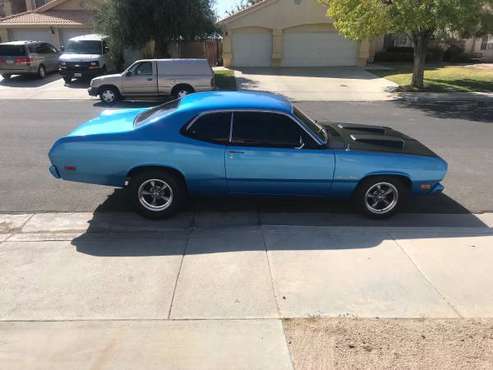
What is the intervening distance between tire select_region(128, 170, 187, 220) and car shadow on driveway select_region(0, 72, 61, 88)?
18.1m

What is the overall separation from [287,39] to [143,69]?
1450 centimetres

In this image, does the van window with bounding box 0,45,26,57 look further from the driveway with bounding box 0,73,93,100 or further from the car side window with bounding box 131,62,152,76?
the car side window with bounding box 131,62,152,76

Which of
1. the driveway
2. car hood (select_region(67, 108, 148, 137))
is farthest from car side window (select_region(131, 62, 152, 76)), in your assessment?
car hood (select_region(67, 108, 148, 137))

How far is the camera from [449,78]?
23156mm

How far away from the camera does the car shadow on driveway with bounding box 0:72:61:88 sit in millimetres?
21895

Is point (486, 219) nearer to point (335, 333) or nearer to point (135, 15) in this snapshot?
point (335, 333)

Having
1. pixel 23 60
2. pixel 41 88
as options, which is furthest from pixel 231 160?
pixel 23 60

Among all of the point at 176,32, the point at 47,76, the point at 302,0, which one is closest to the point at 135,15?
the point at 176,32

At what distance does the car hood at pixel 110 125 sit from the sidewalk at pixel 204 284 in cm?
116

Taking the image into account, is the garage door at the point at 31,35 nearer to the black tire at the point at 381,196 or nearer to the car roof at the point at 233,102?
the car roof at the point at 233,102

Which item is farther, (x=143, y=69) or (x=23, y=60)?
(x=23, y=60)

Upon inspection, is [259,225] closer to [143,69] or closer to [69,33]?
[143,69]

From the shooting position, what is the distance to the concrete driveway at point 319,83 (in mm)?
19797

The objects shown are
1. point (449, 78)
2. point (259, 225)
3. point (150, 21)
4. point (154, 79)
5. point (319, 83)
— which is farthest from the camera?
point (449, 78)
